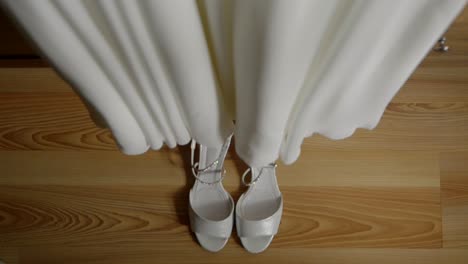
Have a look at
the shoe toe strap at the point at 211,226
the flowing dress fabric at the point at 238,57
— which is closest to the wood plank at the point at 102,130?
the shoe toe strap at the point at 211,226

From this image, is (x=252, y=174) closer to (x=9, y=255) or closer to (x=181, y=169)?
(x=181, y=169)

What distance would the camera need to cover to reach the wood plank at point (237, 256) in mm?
963

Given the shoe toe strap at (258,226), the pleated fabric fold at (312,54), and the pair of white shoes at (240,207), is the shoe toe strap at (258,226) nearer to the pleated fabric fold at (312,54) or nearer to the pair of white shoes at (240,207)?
the pair of white shoes at (240,207)

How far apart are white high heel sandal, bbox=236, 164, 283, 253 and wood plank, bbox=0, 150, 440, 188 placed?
2.1 inches

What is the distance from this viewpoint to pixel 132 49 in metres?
0.43

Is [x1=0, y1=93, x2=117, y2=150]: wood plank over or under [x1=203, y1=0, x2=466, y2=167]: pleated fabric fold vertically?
under

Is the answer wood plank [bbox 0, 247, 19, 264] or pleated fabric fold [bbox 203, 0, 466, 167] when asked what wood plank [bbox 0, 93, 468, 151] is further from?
pleated fabric fold [bbox 203, 0, 466, 167]

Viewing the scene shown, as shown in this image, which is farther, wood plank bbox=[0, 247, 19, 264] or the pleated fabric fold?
wood plank bbox=[0, 247, 19, 264]

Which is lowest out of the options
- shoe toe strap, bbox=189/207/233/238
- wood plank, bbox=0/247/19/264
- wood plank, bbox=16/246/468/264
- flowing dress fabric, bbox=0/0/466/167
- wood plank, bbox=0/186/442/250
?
wood plank, bbox=0/247/19/264

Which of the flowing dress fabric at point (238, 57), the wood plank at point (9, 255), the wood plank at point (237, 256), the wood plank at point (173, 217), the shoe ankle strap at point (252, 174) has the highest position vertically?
the flowing dress fabric at point (238, 57)

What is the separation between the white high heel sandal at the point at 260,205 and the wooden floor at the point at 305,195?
0.05 m

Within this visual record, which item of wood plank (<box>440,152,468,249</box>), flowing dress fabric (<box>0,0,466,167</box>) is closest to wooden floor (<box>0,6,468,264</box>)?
wood plank (<box>440,152,468,249</box>)

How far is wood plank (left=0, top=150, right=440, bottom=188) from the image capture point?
0.98 metres

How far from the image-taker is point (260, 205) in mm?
941
